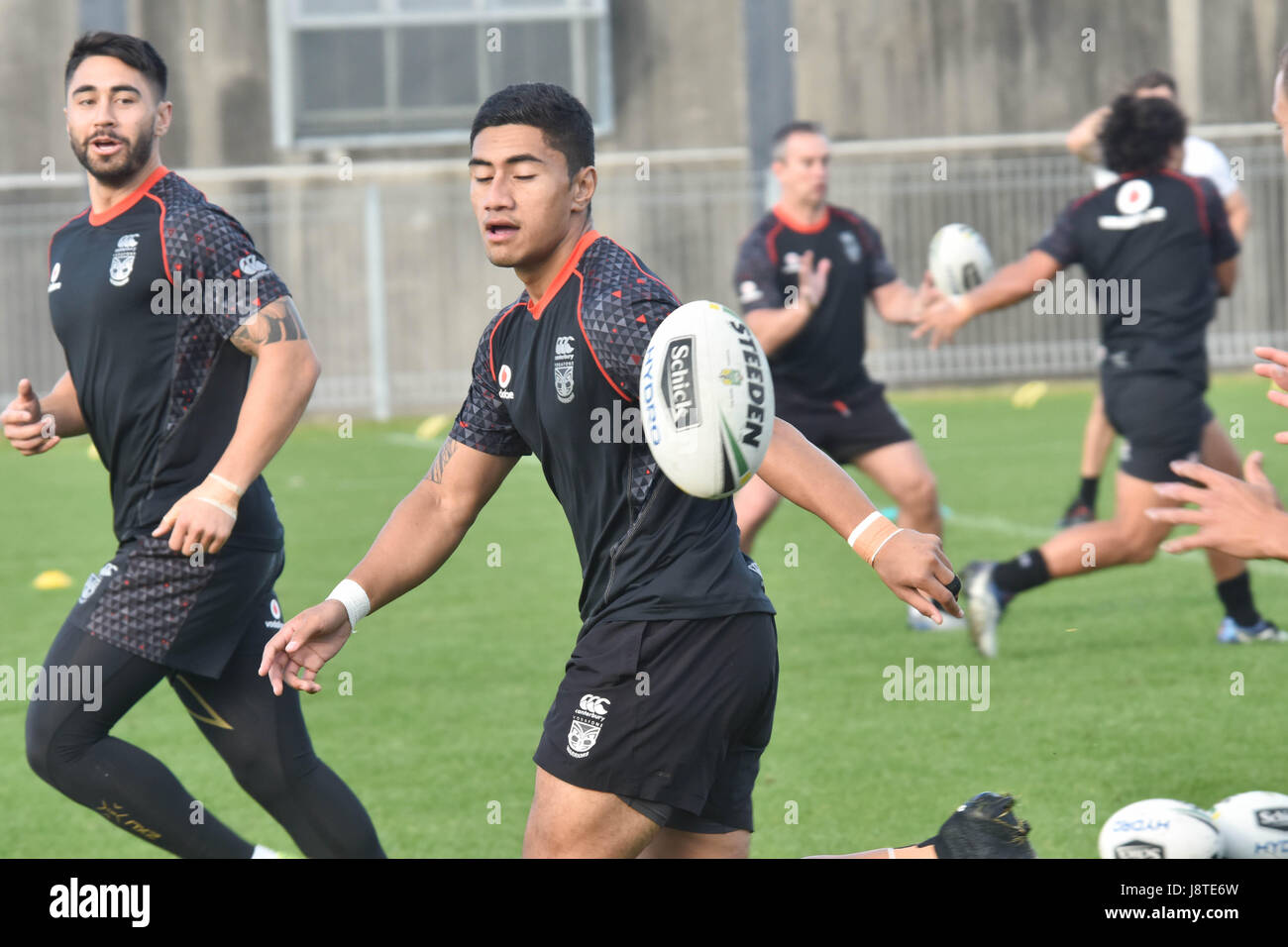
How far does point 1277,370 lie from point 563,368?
1787mm

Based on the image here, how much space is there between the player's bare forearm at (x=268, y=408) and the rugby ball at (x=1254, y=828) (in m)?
2.71

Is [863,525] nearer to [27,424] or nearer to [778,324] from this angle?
[27,424]

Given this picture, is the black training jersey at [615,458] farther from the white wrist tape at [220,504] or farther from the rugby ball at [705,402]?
the white wrist tape at [220,504]

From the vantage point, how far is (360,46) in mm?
21875

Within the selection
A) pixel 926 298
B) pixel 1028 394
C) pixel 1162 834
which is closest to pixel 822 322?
pixel 926 298

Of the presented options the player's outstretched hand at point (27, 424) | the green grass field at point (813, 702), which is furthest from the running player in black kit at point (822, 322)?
the player's outstretched hand at point (27, 424)

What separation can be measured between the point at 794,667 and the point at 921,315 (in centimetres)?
173

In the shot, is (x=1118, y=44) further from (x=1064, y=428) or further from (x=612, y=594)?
(x=612, y=594)

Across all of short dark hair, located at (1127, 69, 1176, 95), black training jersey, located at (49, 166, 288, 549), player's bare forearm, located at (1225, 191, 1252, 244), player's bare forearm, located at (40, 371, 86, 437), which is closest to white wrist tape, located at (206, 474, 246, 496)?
black training jersey, located at (49, 166, 288, 549)

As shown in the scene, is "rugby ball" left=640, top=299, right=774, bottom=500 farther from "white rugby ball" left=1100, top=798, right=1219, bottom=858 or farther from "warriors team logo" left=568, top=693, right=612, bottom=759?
"white rugby ball" left=1100, top=798, right=1219, bottom=858

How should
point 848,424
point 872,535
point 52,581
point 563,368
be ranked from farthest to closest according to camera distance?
point 52,581, point 848,424, point 563,368, point 872,535

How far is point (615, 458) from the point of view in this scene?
12.6 ft

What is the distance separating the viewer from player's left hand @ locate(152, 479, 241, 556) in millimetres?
4465
